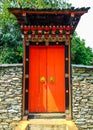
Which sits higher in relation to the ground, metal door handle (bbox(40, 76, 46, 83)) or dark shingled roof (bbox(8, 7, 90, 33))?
dark shingled roof (bbox(8, 7, 90, 33))

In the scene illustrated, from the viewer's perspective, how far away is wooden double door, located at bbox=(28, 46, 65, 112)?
830cm

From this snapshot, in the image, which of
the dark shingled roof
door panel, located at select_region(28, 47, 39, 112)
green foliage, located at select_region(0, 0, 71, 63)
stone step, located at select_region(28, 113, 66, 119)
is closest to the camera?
the dark shingled roof

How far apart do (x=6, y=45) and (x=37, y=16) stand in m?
8.29

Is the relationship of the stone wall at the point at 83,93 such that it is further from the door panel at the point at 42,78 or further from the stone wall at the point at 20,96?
the door panel at the point at 42,78

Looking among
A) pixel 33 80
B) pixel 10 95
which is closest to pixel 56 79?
pixel 33 80

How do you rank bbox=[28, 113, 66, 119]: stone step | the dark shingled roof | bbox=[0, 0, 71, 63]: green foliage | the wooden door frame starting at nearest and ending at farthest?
the dark shingled roof → bbox=[28, 113, 66, 119]: stone step → the wooden door frame → bbox=[0, 0, 71, 63]: green foliage

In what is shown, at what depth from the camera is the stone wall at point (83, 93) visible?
8.02m

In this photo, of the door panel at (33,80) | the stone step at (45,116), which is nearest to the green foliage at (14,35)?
the door panel at (33,80)

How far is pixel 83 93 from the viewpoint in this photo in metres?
8.09

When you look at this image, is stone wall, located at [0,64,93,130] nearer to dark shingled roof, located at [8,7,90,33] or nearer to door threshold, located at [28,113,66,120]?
door threshold, located at [28,113,66,120]

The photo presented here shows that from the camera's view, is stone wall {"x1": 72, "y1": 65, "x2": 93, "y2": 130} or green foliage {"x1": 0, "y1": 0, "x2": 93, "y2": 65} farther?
green foliage {"x1": 0, "y1": 0, "x2": 93, "y2": 65}

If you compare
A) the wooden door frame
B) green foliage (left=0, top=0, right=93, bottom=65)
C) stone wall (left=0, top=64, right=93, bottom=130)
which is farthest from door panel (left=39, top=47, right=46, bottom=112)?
green foliage (left=0, top=0, right=93, bottom=65)

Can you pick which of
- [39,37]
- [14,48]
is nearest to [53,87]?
[39,37]

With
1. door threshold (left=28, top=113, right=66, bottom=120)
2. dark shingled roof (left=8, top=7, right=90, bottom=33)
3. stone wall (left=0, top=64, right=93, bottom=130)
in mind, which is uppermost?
dark shingled roof (left=8, top=7, right=90, bottom=33)
